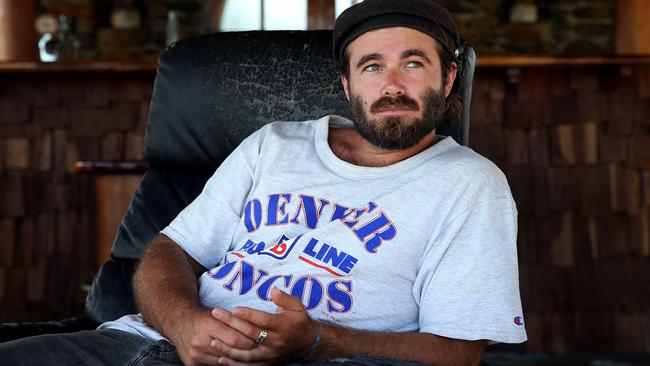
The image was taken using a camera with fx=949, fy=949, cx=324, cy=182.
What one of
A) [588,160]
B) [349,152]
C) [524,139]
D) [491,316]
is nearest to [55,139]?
[524,139]

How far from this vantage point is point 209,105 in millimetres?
2043

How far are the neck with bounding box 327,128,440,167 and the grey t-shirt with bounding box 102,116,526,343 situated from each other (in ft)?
0.16

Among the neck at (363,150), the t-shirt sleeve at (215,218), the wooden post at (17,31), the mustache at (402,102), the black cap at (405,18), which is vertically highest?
the wooden post at (17,31)

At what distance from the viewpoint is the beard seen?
1694 mm

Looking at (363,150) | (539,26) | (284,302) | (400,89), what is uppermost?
(539,26)

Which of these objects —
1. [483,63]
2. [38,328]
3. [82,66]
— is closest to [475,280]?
[38,328]

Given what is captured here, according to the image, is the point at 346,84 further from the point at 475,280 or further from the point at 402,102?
the point at 475,280

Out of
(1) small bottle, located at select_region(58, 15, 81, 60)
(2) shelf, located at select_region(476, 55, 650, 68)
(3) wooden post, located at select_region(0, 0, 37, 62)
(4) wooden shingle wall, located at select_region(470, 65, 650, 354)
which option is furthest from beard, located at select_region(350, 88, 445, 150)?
(1) small bottle, located at select_region(58, 15, 81, 60)

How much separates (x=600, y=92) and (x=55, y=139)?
2235 mm

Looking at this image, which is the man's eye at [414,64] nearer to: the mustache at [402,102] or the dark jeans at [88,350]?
the mustache at [402,102]

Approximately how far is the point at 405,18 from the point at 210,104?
1.76 ft

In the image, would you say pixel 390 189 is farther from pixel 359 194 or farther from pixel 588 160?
pixel 588 160

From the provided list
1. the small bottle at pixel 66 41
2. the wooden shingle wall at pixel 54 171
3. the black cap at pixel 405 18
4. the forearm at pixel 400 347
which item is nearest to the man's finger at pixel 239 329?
the forearm at pixel 400 347

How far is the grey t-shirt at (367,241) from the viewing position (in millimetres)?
1455
